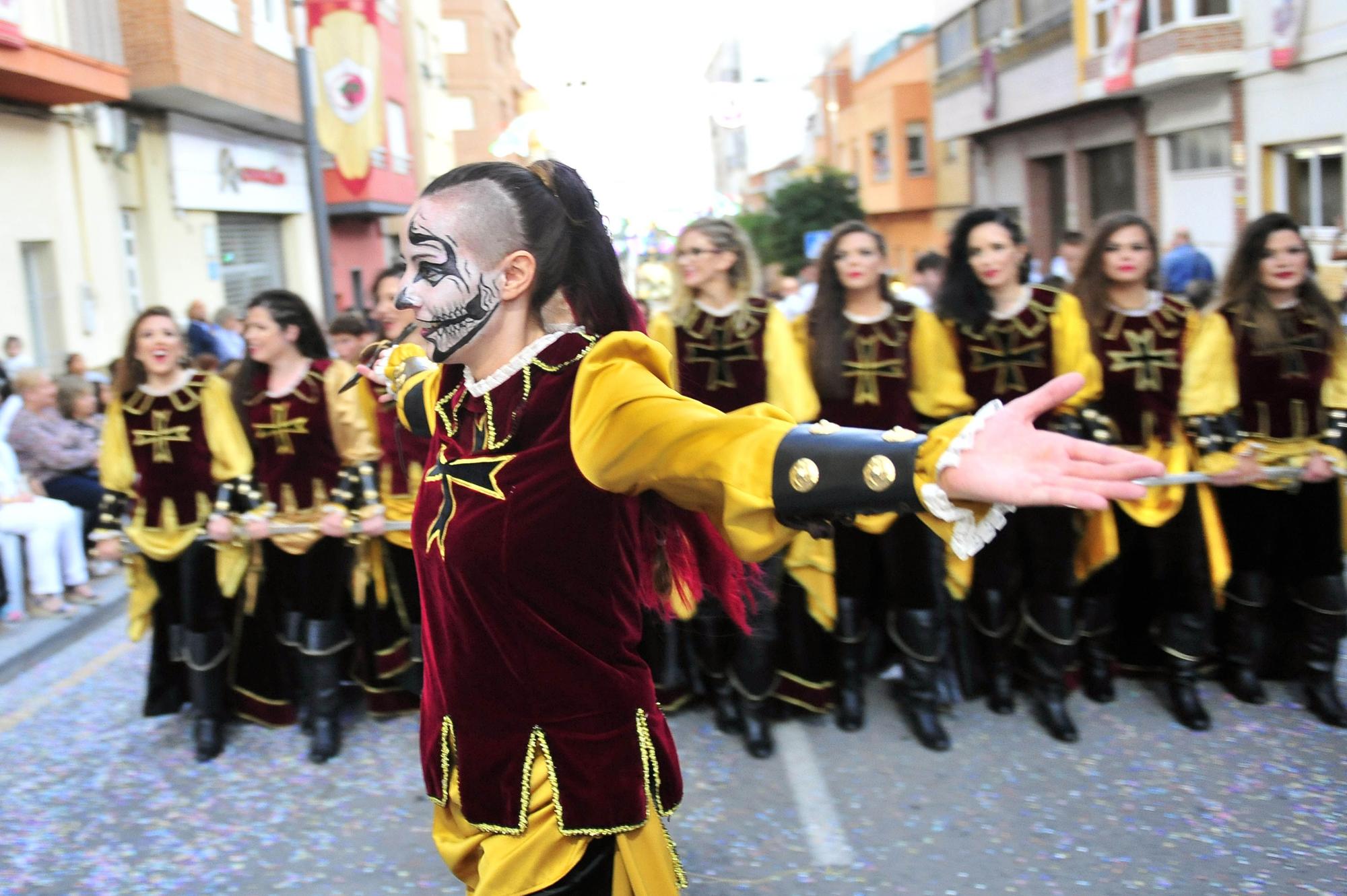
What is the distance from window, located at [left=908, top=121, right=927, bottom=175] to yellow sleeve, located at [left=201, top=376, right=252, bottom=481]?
111 ft

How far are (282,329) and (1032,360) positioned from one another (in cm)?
317

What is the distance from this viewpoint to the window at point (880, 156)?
126 feet

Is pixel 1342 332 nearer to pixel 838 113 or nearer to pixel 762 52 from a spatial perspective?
pixel 838 113

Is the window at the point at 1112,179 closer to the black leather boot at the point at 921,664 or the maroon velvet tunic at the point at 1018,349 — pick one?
the maroon velvet tunic at the point at 1018,349

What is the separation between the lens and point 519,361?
2.46 meters

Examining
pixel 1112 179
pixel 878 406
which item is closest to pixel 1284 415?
pixel 878 406

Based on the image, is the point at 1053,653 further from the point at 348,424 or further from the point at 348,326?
the point at 348,326

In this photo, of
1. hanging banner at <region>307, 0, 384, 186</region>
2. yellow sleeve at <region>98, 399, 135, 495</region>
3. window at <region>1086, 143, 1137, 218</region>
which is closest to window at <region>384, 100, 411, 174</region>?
hanging banner at <region>307, 0, 384, 186</region>

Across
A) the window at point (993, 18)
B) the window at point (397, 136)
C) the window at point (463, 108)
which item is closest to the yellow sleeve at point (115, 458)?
the window at point (397, 136)

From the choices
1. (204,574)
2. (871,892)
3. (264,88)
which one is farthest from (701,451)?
(264,88)

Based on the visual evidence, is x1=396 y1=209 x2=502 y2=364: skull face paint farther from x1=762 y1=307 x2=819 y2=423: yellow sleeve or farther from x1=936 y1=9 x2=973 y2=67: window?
x1=936 y1=9 x2=973 y2=67: window

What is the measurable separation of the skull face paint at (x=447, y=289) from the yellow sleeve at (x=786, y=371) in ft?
10.4

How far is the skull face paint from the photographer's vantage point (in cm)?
245

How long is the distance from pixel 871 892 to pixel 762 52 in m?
75.6
